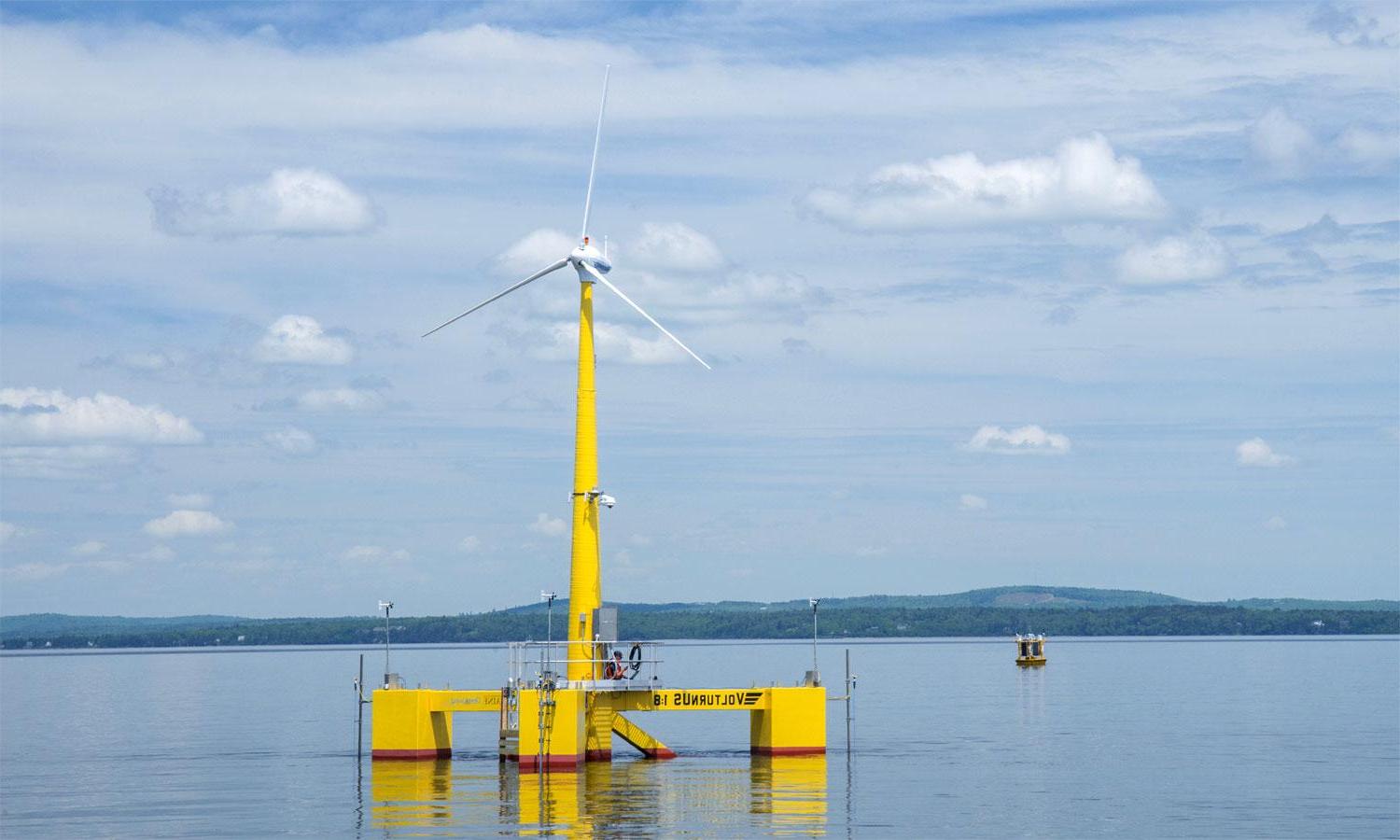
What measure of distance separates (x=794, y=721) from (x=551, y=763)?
958 cm

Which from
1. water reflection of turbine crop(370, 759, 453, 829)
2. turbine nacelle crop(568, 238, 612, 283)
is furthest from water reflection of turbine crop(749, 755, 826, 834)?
turbine nacelle crop(568, 238, 612, 283)

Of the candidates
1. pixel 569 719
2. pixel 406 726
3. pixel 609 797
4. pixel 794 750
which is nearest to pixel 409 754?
pixel 406 726

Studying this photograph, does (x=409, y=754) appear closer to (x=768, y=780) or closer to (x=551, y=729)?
(x=551, y=729)

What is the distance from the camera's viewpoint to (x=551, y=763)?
6209 centimetres

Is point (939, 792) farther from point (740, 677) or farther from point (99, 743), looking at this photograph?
point (740, 677)

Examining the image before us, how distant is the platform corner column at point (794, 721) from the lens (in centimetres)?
6625

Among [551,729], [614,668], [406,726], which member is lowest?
[406,726]

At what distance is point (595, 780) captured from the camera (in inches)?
2430

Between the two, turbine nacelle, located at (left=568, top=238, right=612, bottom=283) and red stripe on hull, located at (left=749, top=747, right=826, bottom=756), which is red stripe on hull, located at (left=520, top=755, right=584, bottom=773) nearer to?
red stripe on hull, located at (left=749, top=747, right=826, bottom=756)

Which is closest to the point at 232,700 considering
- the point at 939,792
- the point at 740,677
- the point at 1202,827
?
the point at 740,677

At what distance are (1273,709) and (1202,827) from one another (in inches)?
2713

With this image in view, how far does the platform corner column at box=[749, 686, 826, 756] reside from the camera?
217 ft

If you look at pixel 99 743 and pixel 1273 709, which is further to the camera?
pixel 1273 709

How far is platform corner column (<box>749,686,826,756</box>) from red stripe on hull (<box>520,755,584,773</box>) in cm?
770
